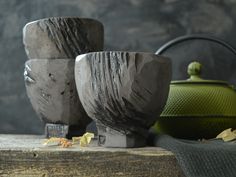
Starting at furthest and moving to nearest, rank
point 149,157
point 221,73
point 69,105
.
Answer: point 221,73
point 69,105
point 149,157

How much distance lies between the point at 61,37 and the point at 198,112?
0.25 metres

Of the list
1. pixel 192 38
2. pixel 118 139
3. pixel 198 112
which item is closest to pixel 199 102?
pixel 198 112

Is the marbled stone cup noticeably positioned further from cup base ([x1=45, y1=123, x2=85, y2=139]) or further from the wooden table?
the wooden table

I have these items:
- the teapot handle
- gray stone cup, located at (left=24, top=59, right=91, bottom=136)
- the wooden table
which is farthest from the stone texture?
the teapot handle

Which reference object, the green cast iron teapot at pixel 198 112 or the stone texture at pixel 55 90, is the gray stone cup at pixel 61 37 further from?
the green cast iron teapot at pixel 198 112

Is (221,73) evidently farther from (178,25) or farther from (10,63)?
(10,63)

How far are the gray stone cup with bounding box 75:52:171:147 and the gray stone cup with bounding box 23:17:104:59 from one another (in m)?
0.10

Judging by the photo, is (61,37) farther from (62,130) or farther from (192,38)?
(192,38)

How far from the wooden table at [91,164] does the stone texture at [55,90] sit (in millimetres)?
138

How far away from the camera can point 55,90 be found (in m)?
0.58

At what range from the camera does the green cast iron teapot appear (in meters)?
0.65

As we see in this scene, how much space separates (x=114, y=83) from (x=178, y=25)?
621mm

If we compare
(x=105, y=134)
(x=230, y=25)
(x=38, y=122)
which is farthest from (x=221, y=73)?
(x=105, y=134)

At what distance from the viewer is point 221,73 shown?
101cm
